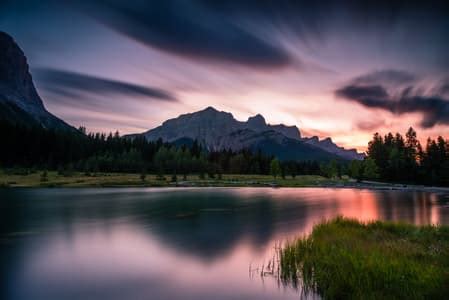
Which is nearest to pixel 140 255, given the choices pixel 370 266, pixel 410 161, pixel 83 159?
pixel 370 266

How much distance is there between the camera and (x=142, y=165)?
17000 cm

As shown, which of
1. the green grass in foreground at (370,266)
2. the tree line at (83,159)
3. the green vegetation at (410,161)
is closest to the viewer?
the green grass in foreground at (370,266)

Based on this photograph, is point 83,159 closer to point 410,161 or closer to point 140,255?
point 410,161

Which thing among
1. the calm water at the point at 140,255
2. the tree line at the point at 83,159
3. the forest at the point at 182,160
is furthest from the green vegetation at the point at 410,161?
the calm water at the point at 140,255

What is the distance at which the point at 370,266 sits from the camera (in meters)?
13.9

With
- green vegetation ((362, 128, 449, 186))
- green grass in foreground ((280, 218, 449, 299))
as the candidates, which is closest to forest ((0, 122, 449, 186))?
green vegetation ((362, 128, 449, 186))

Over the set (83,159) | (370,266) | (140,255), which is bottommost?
(140,255)

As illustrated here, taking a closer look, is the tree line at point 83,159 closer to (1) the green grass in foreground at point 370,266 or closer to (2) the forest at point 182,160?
(2) the forest at point 182,160

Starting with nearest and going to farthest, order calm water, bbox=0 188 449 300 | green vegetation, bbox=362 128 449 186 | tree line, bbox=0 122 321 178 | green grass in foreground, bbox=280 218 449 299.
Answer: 1. green grass in foreground, bbox=280 218 449 299
2. calm water, bbox=0 188 449 300
3. green vegetation, bbox=362 128 449 186
4. tree line, bbox=0 122 321 178

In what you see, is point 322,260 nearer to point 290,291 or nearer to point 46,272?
point 290,291

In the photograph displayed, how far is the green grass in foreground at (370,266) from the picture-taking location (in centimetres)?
1175

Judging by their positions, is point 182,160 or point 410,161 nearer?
point 410,161

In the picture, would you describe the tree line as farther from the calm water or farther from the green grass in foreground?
the green grass in foreground

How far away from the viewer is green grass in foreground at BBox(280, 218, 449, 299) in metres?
11.8
